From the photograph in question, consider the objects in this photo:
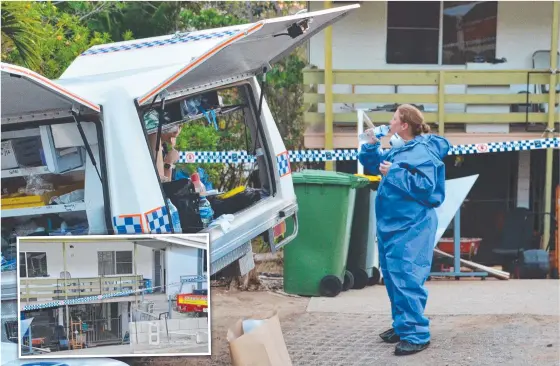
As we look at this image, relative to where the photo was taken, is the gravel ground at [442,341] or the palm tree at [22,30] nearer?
the gravel ground at [442,341]

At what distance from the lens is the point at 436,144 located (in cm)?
529

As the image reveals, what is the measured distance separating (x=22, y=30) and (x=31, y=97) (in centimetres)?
268

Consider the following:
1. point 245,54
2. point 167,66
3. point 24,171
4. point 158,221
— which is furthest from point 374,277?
point 24,171

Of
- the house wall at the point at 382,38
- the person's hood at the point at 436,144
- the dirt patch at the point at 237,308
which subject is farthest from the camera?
the house wall at the point at 382,38

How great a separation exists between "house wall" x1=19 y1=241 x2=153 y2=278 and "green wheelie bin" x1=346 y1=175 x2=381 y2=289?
4605 mm

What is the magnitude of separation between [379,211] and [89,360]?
234 centimetres

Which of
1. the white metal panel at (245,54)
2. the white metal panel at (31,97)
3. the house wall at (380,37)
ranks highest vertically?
the house wall at (380,37)

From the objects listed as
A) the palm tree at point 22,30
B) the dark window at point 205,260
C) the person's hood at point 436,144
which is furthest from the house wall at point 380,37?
the dark window at point 205,260

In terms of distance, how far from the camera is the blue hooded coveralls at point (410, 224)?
511 cm

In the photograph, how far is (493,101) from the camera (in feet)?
38.4

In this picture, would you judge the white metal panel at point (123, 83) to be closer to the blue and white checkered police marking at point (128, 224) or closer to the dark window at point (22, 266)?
the blue and white checkered police marking at point (128, 224)

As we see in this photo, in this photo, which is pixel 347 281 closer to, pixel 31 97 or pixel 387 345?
pixel 387 345

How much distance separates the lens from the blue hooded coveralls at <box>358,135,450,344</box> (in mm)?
5113

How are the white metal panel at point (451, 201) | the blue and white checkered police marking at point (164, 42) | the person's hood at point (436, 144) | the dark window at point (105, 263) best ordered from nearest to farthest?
the dark window at point (105, 263) < the blue and white checkered police marking at point (164, 42) < the person's hood at point (436, 144) < the white metal panel at point (451, 201)
